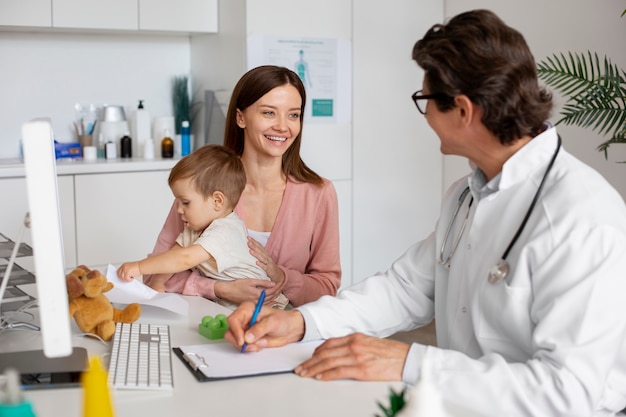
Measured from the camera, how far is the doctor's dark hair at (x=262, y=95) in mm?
2551

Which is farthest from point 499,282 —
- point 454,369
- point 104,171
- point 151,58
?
point 151,58

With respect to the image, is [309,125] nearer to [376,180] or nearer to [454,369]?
[376,180]

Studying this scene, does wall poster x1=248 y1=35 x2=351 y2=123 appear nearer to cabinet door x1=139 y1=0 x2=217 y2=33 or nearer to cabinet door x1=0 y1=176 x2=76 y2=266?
cabinet door x1=139 y1=0 x2=217 y2=33

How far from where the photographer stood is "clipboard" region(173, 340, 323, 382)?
4.96ft

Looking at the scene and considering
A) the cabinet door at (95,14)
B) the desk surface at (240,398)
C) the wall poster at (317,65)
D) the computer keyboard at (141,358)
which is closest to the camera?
the desk surface at (240,398)

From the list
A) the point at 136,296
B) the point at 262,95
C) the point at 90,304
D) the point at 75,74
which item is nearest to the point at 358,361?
the point at 90,304

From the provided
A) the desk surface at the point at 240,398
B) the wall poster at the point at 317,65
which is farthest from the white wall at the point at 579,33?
the desk surface at the point at 240,398

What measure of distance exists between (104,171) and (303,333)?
2.41 meters

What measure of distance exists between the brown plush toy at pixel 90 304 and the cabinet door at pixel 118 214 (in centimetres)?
213

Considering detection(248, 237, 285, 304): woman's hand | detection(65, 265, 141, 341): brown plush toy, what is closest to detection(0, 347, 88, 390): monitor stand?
detection(65, 265, 141, 341): brown plush toy

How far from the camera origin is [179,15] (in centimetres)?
416

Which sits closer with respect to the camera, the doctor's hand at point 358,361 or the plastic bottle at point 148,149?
the doctor's hand at point 358,361

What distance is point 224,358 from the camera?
160cm

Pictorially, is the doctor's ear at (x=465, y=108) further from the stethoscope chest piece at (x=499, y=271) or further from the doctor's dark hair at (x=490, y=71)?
the stethoscope chest piece at (x=499, y=271)
